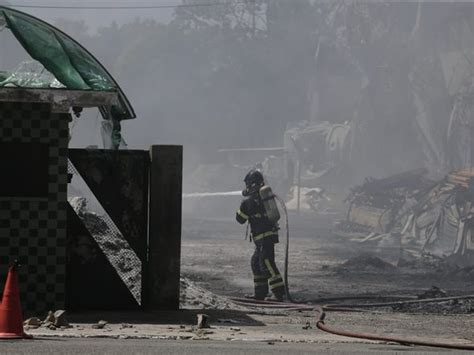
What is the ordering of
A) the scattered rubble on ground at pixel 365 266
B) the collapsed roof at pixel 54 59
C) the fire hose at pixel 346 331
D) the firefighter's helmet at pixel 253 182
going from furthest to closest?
the scattered rubble on ground at pixel 365 266
the firefighter's helmet at pixel 253 182
the collapsed roof at pixel 54 59
the fire hose at pixel 346 331

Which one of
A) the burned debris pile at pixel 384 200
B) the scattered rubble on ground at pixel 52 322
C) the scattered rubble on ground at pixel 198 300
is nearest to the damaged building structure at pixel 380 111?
the burned debris pile at pixel 384 200

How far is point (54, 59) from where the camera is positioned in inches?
423

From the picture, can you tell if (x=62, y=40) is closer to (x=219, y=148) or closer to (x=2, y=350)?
(x=2, y=350)

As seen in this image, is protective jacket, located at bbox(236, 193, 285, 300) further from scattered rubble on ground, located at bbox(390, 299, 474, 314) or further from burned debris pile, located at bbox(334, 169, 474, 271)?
burned debris pile, located at bbox(334, 169, 474, 271)

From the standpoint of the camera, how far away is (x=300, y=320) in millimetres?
11664

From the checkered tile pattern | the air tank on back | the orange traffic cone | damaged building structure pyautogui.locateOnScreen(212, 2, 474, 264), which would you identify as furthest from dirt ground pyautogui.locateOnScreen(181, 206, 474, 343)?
damaged building structure pyautogui.locateOnScreen(212, 2, 474, 264)

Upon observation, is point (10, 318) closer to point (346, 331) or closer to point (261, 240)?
point (346, 331)

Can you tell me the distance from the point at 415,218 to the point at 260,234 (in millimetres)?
15774

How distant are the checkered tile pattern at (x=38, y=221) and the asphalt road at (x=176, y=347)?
1609 millimetres

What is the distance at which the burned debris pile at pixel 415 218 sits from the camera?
26.5 m

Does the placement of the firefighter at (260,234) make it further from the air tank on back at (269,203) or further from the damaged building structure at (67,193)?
the damaged building structure at (67,193)

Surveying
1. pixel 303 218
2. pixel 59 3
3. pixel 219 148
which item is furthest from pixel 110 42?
pixel 303 218

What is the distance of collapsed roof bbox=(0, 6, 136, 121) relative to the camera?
10.5 meters

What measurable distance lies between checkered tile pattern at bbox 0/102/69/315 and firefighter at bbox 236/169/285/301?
19.2 ft
